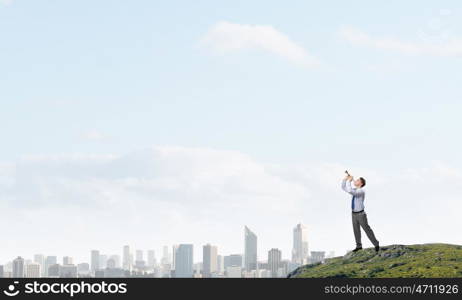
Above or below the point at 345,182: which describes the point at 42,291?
below

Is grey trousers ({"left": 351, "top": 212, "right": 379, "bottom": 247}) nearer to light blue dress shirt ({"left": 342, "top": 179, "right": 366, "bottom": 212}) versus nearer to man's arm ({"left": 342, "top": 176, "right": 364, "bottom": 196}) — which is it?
light blue dress shirt ({"left": 342, "top": 179, "right": 366, "bottom": 212})

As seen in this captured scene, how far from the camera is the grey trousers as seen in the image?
2942 centimetres

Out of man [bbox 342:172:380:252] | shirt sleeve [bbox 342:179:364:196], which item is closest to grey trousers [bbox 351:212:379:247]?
man [bbox 342:172:380:252]

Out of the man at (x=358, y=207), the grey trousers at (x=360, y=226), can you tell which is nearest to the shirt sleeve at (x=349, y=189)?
the man at (x=358, y=207)

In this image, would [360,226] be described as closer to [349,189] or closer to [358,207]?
[358,207]

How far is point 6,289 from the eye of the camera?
33.5 m

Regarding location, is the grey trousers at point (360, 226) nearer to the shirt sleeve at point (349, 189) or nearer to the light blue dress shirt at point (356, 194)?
the light blue dress shirt at point (356, 194)

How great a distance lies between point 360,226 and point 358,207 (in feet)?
2.55

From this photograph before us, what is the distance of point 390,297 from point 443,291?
273 cm

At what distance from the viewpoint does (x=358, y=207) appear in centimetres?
2969

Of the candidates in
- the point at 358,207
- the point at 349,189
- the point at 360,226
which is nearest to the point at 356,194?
the point at 349,189

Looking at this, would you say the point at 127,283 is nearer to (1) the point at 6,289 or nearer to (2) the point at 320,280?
(1) the point at 6,289

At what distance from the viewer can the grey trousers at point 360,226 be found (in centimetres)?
2942

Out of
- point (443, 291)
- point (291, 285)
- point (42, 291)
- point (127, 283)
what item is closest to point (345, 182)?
point (291, 285)
